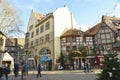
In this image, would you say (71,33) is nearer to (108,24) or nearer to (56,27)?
(56,27)

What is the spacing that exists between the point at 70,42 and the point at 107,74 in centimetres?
3476

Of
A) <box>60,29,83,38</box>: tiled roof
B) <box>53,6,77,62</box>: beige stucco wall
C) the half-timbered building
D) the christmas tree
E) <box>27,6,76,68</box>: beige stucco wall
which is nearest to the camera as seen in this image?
the christmas tree

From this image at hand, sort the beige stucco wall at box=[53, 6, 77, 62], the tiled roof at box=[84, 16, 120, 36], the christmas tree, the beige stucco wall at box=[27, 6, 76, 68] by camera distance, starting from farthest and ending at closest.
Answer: the beige stucco wall at box=[53, 6, 77, 62] < the beige stucco wall at box=[27, 6, 76, 68] < the tiled roof at box=[84, 16, 120, 36] < the christmas tree

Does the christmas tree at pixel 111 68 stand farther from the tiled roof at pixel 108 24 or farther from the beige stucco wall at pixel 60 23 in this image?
the tiled roof at pixel 108 24

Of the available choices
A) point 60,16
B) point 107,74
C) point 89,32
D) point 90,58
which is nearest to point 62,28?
point 60,16

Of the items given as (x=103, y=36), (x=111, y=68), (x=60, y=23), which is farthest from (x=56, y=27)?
(x=111, y=68)

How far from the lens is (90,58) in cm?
4506

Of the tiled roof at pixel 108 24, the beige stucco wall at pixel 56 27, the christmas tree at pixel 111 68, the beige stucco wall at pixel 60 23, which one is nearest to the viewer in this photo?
the christmas tree at pixel 111 68

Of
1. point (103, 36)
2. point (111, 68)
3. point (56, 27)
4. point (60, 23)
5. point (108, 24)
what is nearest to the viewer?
point (111, 68)

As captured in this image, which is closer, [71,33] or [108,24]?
[108,24]

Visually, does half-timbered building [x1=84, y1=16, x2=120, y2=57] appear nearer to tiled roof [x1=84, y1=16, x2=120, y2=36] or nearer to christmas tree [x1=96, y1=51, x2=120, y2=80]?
tiled roof [x1=84, y1=16, x2=120, y2=36]

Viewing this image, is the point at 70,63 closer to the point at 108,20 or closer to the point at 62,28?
the point at 62,28

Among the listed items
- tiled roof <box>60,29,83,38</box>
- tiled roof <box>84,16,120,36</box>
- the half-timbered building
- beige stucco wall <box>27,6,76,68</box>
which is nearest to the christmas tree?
the half-timbered building

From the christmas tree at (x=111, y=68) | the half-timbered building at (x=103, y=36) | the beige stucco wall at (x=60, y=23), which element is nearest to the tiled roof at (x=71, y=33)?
the beige stucco wall at (x=60, y=23)
